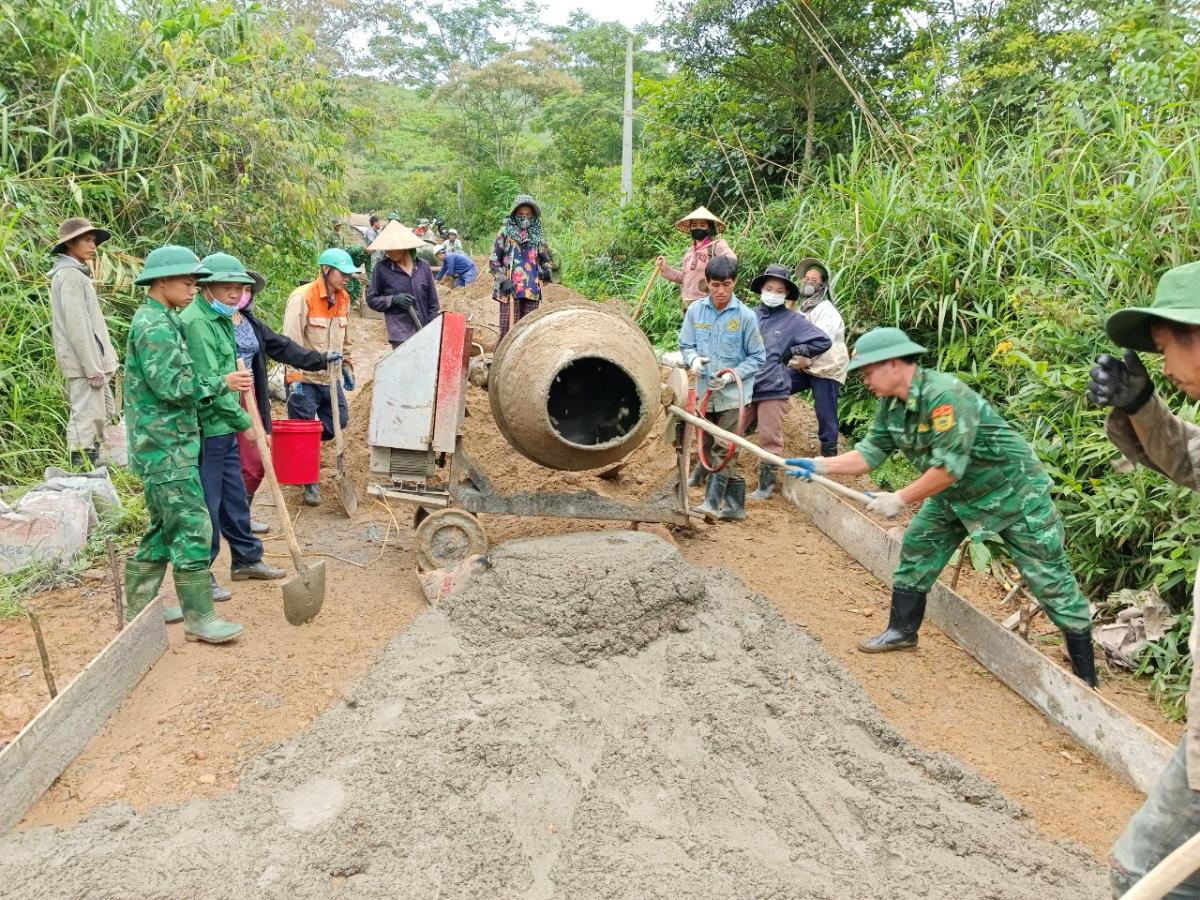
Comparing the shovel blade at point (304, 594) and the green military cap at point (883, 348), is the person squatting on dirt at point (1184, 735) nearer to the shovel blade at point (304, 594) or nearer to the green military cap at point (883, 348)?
the green military cap at point (883, 348)

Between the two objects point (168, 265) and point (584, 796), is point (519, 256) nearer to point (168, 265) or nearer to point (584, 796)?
point (168, 265)

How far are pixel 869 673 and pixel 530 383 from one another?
2227mm

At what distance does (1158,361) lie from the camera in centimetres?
455

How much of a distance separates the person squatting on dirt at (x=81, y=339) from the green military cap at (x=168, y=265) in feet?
6.62

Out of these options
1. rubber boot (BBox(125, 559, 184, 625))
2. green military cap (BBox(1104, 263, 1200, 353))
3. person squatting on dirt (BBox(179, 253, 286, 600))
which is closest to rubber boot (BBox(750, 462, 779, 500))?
person squatting on dirt (BBox(179, 253, 286, 600))

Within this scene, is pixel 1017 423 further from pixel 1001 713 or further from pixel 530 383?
pixel 530 383

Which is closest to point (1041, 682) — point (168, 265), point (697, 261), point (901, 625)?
point (901, 625)

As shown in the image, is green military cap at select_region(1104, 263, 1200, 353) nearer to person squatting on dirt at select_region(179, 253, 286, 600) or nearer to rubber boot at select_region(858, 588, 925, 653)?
rubber boot at select_region(858, 588, 925, 653)

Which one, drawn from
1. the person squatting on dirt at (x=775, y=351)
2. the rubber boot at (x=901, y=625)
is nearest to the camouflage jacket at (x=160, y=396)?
the rubber boot at (x=901, y=625)

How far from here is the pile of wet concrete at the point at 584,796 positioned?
8.27 ft

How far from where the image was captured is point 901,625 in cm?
420

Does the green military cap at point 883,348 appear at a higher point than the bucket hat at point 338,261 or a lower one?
lower

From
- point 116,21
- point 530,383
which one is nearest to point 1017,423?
point 530,383

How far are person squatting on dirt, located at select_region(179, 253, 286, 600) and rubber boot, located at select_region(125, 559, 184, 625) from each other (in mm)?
265
